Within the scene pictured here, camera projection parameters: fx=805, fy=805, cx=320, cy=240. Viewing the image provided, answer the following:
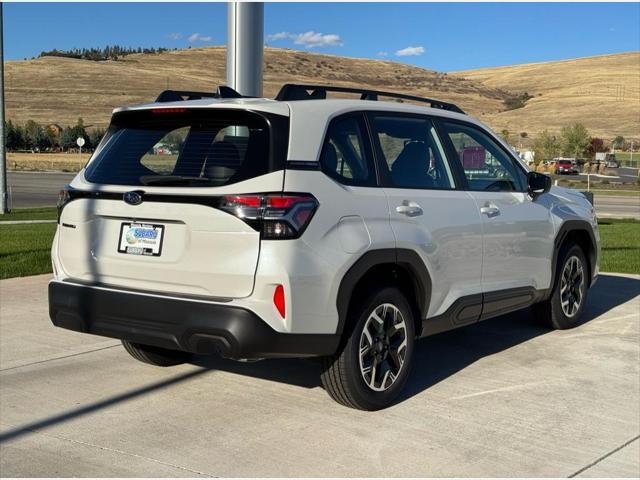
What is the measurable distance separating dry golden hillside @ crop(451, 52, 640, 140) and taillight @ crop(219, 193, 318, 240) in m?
97.8

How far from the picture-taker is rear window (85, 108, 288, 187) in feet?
14.4

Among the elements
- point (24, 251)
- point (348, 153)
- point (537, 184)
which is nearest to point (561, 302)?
point (537, 184)

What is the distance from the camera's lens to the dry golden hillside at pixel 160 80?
10688cm

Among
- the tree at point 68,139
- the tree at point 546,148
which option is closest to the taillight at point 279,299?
the tree at point 546,148

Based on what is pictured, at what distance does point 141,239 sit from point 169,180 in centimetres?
37

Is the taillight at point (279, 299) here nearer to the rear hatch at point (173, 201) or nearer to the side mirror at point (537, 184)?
the rear hatch at point (173, 201)

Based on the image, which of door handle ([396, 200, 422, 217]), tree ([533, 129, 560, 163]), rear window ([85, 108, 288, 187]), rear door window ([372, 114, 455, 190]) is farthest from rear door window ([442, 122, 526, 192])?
tree ([533, 129, 560, 163])

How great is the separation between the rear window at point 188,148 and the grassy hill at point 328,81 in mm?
91360

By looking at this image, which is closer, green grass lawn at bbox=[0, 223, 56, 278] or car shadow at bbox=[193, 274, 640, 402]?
car shadow at bbox=[193, 274, 640, 402]

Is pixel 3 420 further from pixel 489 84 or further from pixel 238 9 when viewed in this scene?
pixel 489 84

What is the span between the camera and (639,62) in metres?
142

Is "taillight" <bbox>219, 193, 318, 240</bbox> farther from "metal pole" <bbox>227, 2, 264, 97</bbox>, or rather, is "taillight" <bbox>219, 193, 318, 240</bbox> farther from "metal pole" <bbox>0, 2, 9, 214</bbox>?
"metal pole" <bbox>0, 2, 9, 214</bbox>

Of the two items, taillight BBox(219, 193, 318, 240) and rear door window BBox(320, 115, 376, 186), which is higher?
rear door window BBox(320, 115, 376, 186)

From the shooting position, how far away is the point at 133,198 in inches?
179
